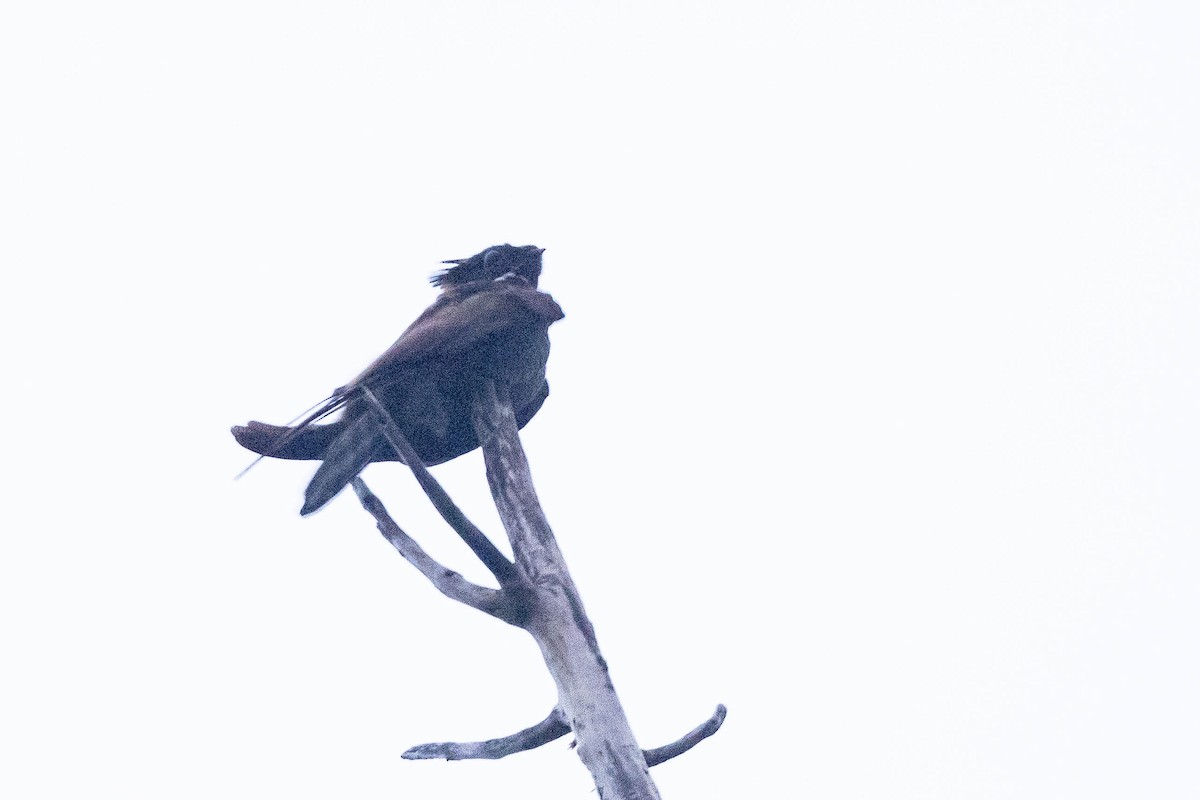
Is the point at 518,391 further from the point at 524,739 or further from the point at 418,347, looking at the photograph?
the point at 524,739

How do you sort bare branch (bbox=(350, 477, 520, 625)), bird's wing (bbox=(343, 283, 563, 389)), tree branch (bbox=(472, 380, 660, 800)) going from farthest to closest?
bird's wing (bbox=(343, 283, 563, 389)) → bare branch (bbox=(350, 477, 520, 625)) → tree branch (bbox=(472, 380, 660, 800))

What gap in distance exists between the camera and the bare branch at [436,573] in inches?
185

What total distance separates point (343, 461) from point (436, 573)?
636 millimetres

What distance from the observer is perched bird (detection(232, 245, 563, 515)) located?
5.18m

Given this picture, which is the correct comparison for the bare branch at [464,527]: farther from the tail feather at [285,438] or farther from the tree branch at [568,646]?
the tail feather at [285,438]

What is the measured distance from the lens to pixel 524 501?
16.3 ft

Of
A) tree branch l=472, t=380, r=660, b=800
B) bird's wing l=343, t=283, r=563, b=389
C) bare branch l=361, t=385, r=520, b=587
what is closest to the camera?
tree branch l=472, t=380, r=660, b=800

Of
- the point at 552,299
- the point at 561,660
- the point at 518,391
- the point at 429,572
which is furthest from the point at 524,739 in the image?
the point at 552,299

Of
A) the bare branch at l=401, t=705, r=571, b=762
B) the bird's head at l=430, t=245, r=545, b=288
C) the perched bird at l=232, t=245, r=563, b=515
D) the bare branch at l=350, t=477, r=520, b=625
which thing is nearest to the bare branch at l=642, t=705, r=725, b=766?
the bare branch at l=401, t=705, r=571, b=762

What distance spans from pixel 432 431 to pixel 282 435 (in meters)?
0.61

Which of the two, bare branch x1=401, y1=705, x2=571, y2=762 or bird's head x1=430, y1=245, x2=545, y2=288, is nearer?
bare branch x1=401, y1=705, x2=571, y2=762

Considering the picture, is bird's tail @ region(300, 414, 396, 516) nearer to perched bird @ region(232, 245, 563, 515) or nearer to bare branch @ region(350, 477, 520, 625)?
perched bird @ region(232, 245, 563, 515)

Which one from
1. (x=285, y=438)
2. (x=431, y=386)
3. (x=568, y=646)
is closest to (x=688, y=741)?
(x=568, y=646)

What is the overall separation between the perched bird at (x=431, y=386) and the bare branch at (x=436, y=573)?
178mm
